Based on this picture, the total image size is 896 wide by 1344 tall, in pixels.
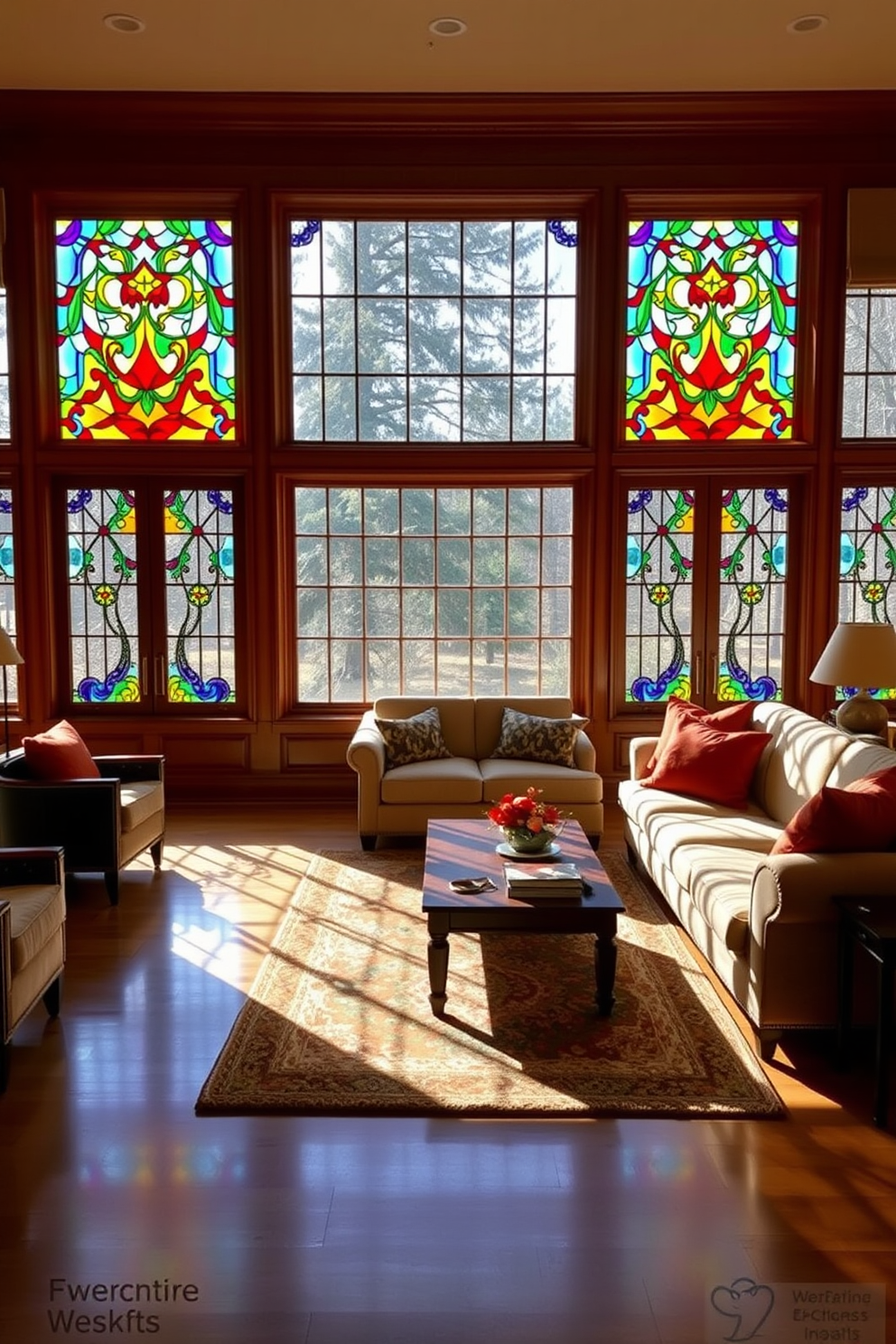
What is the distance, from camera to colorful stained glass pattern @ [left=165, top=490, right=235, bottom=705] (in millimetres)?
7391

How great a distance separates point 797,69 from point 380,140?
2.59 meters

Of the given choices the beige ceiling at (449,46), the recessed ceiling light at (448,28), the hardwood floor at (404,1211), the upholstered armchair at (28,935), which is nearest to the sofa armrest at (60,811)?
the upholstered armchair at (28,935)

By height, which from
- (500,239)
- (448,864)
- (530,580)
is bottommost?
(448,864)

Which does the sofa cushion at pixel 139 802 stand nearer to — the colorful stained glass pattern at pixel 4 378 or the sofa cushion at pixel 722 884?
the sofa cushion at pixel 722 884

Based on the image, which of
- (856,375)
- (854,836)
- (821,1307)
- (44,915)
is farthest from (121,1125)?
(856,375)

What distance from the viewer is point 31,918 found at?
147 inches

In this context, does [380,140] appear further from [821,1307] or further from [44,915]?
[821,1307]

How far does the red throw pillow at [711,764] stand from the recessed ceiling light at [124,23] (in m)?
4.82

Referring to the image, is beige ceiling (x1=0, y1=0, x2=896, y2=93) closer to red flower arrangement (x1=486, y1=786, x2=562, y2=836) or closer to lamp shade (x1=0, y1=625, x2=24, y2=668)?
lamp shade (x1=0, y1=625, x2=24, y2=668)

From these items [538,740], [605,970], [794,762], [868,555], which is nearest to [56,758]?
[538,740]

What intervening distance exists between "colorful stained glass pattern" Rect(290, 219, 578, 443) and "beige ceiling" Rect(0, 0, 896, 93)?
98cm

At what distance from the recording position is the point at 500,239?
7.29 metres

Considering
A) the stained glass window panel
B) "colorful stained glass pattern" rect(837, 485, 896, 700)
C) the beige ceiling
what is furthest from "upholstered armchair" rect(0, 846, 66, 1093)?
the stained glass window panel

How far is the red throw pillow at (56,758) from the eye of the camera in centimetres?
536
